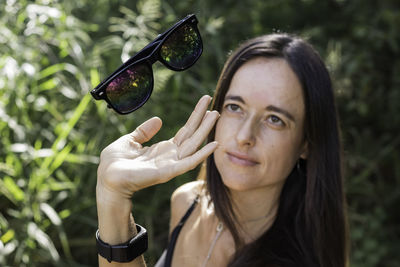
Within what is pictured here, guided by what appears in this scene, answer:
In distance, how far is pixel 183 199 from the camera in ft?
8.14

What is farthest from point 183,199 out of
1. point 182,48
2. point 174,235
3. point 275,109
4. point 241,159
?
point 182,48

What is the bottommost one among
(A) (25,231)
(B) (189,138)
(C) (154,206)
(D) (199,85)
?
(C) (154,206)

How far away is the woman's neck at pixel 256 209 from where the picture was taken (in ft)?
6.83

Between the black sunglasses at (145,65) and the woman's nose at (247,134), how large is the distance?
42cm

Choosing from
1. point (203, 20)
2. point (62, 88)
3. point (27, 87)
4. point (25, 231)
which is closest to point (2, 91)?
point (27, 87)

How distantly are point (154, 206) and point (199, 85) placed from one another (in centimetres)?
88

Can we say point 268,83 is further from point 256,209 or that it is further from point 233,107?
point 256,209

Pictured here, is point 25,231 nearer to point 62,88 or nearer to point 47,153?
point 47,153

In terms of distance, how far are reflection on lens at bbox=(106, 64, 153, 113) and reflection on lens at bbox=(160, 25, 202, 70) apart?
86 mm

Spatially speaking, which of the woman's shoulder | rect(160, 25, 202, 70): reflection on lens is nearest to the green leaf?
the woman's shoulder

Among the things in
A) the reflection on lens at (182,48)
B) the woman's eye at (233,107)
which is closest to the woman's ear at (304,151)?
the woman's eye at (233,107)

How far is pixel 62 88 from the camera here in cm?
296

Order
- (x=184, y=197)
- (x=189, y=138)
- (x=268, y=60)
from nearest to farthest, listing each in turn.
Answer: (x=189, y=138) → (x=268, y=60) → (x=184, y=197)

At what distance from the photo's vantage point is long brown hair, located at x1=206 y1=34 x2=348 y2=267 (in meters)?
1.90
